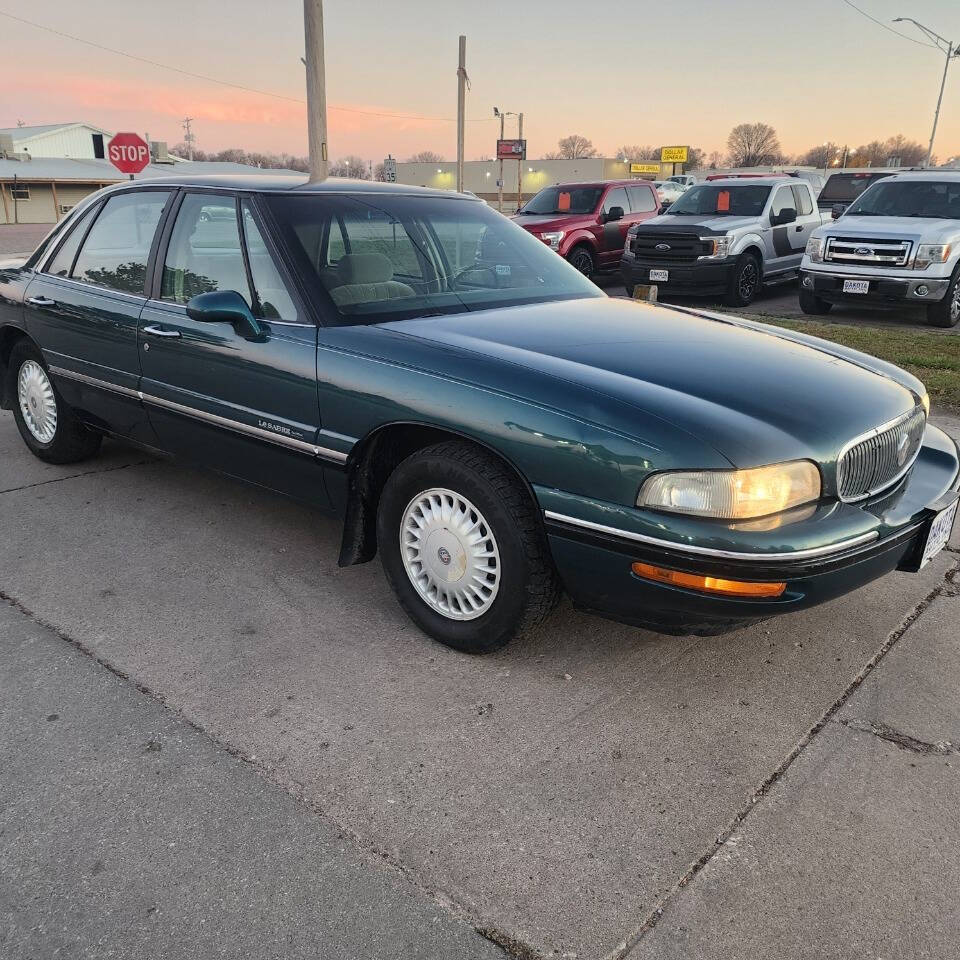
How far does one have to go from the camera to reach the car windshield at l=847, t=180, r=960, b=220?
10.7 metres

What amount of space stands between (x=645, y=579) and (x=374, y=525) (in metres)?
1.22

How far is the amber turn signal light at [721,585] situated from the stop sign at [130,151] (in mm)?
16405

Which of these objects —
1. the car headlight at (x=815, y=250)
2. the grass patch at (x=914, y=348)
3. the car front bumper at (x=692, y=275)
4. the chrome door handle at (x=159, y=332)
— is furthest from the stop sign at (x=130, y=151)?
the chrome door handle at (x=159, y=332)

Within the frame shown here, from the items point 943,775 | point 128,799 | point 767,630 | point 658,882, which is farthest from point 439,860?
point 767,630

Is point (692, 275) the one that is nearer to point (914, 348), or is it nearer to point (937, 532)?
point (914, 348)

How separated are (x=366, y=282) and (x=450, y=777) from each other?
196 centimetres

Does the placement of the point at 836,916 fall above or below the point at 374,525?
below

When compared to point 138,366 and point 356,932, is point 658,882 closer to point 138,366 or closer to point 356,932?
point 356,932

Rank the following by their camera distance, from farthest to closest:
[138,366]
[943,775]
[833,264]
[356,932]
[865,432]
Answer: [833,264], [138,366], [865,432], [943,775], [356,932]

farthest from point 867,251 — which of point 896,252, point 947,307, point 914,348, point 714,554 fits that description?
point 714,554

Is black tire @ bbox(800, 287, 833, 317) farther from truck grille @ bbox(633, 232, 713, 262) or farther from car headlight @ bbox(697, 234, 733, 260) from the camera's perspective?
truck grille @ bbox(633, 232, 713, 262)

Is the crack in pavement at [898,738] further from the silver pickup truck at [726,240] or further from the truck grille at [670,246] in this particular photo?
the truck grille at [670,246]

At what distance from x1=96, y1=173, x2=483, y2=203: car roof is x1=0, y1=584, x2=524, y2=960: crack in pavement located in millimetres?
1994

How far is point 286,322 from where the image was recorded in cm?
339
